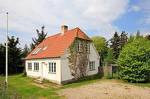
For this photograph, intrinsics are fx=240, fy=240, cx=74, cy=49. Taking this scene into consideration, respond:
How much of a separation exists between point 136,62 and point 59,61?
29.1ft

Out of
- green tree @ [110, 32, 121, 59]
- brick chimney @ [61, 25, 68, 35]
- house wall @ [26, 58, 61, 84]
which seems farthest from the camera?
green tree @ [110, 32, 121, 59]

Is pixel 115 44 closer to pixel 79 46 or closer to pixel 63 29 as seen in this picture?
pixel 63 29

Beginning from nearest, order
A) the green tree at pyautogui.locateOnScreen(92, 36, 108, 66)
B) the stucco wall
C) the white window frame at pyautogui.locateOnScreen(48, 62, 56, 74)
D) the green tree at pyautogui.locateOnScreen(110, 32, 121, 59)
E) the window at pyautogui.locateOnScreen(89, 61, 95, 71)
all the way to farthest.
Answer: the stucco wall, the white window frame at pyautogui.locateOnScreen(48, 62, 56, 74), the window at pyautogui.locateOnScreen(89, 61, 95, 71), the green tree at pyautogui.locateOnScreen(110, 32, 121, 59), the green tree at pyautogui.locateOnScreen(92, 36, 108, 66)

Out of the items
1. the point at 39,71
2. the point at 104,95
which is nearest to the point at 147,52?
the point at 104,95

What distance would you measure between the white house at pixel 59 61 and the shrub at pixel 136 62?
665 cm

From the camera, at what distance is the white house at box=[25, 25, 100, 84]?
28766 mm

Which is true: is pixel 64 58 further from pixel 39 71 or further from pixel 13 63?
pixel 13 63

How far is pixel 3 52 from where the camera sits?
45500 millimetres

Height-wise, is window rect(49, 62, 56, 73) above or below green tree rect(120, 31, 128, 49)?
below

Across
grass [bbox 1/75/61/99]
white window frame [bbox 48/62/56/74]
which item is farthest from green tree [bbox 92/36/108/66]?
grass [bbox 1/75/61/99]

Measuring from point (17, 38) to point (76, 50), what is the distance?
22452mm

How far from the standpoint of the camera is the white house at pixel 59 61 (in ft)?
94.4

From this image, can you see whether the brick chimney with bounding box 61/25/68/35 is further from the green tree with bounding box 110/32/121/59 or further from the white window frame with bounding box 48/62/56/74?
the green tree with bounding box 110/32/121/59

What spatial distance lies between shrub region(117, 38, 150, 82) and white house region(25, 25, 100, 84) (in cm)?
665
